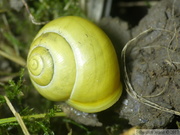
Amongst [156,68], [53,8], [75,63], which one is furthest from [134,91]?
[53,8]

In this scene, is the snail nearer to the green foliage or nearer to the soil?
the soil

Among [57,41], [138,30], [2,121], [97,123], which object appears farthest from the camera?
[138,30]

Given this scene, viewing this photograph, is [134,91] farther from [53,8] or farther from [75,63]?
[53,8]

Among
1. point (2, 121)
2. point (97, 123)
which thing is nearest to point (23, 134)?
point (2, 121)

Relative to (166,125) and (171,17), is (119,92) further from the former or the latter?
(171,17)

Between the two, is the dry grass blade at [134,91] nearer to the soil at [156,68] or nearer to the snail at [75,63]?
the soil at [156,68]

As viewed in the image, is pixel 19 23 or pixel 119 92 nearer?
pixel 119 92

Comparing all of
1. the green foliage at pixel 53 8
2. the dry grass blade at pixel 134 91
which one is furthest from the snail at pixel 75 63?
the green foliage at pixel 53 8
